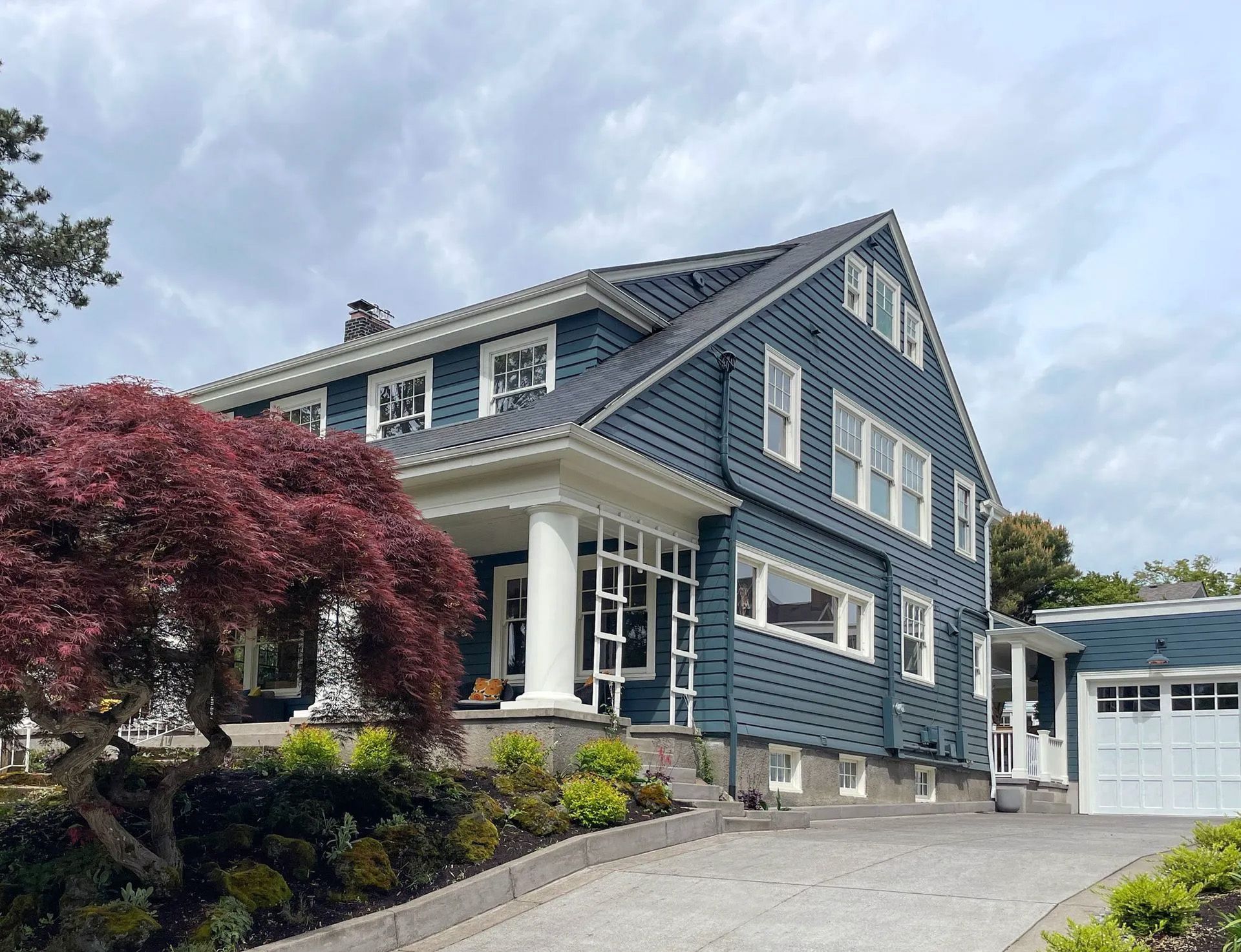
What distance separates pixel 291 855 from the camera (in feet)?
30.9

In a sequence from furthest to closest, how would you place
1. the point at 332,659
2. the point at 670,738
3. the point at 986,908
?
the point at 670,738 → the point at 332,659 → the point at 986,908

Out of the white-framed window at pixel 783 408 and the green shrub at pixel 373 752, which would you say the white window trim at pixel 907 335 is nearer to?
the white-framed window at pixel 783 408

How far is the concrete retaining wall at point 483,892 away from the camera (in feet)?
27.6

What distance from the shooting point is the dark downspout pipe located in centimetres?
1521

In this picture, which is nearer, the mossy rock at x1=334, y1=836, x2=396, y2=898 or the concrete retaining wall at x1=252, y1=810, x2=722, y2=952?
the concrete retaining wall at x1=252, y1=810, x2=722, y2=952

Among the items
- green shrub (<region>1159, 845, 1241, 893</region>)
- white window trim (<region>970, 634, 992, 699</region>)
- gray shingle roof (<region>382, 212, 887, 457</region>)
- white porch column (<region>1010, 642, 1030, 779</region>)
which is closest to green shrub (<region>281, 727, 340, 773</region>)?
gray shingle roof (<region>382, 212, 887, 457</region>)

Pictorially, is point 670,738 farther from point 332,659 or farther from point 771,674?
point 332,659

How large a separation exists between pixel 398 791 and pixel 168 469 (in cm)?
422

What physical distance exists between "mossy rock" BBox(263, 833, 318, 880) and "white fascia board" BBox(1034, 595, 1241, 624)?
18423 millimetres

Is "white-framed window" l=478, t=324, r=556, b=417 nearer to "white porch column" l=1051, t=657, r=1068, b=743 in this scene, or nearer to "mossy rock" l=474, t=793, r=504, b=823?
"mossy rock" l=474, t=793, r=504, b=823

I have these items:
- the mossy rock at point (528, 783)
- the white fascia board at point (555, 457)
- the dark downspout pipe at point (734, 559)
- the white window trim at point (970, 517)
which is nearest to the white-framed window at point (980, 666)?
the white window trim at point (970, 517)

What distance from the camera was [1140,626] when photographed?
2425 centimetres

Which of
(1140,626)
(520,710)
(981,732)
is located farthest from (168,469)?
(1140,626)

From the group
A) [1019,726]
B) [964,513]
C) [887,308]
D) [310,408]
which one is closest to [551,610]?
[310,408]
